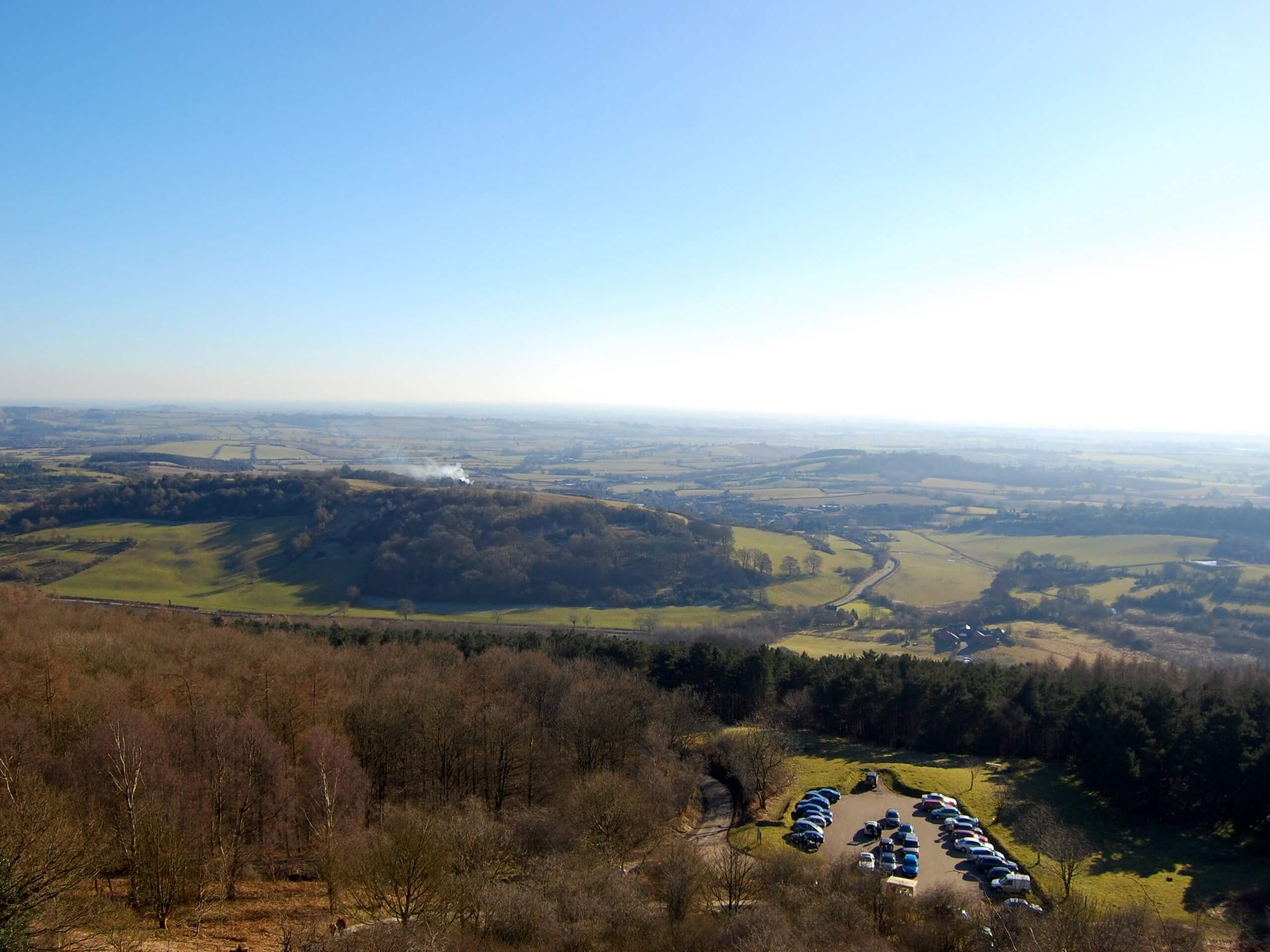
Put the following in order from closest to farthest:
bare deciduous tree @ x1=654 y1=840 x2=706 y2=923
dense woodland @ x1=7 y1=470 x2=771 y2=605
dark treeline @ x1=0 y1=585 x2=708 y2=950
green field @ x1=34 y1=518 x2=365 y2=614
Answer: dark treeline @ x1=0 y1=585 x2=708 y2=950 → bare deciduous tree @ x1=654 y1=840 x2=706 y2=923 → green field @ x1=34 y1=518 x2=365 y2=614 → dense woodland @ x1=7 y1=470 x2=771 y2=605

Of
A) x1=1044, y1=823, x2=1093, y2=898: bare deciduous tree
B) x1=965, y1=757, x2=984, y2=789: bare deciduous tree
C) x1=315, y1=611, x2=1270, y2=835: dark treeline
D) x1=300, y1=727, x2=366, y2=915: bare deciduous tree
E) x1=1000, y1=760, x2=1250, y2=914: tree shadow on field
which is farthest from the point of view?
x1=965, y1=757, x2=984, y2=789: bare deciduous tree

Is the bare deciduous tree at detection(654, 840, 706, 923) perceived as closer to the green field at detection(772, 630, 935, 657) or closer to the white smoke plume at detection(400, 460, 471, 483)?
the green field at detection(772, 630, 935, 657)

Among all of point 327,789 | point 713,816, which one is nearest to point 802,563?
point 713,816

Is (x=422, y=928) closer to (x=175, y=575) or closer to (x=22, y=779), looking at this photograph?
(x=22, y=779)

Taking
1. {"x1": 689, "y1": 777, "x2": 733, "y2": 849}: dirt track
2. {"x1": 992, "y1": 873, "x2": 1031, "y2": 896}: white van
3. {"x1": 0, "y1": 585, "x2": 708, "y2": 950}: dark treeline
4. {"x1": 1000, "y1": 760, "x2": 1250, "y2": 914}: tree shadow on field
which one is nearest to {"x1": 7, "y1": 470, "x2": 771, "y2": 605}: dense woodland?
{"x1": 0, "y1": 585, "x2": 708, "y2": 950}: dark treeline

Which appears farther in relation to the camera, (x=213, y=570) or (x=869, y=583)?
(x=869, y=583)

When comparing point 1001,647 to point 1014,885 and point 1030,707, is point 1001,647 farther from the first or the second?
point 1014,885

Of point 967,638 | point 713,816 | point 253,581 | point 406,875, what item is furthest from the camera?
point 253,581
